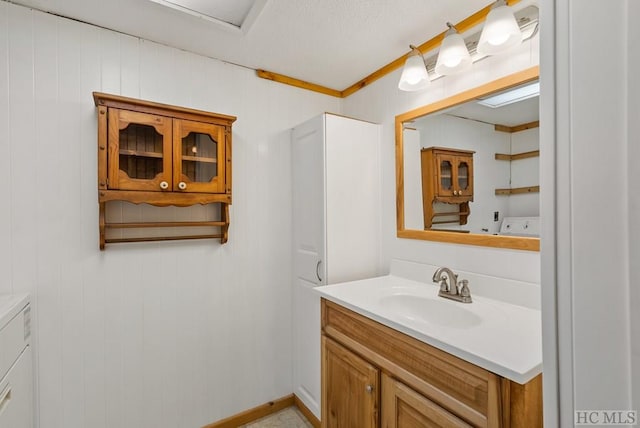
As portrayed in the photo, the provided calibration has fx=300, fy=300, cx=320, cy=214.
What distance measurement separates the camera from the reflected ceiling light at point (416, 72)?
166 cm

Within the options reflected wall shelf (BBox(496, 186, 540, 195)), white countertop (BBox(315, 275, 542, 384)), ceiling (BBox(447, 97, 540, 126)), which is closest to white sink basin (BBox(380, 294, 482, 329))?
white countertop (BBox(315, 275, 542, 384))

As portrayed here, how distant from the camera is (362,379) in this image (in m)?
1.31

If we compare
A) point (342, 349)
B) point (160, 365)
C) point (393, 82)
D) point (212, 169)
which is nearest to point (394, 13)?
point (393, 82)

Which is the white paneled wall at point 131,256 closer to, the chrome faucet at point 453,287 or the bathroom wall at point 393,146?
the bathroom wall at point 393,146

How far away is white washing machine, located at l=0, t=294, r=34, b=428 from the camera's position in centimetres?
A: 114

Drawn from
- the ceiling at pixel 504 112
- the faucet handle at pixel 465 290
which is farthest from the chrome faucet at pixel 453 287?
the ceiling at pixel 504 112

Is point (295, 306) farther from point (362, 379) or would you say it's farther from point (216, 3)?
point (216, 3)

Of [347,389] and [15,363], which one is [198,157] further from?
[347,389]

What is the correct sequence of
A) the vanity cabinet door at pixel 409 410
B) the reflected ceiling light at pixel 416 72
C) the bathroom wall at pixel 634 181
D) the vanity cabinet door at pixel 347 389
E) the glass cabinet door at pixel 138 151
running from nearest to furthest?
the bathroom wall at pixel 634 181, the vanity cabinet door at pixel 409 410, the vanity cabinet door at pixel 347 389, the glass cabinet door at pixel 138 151, the reflected ceiling light at pixel 416 72

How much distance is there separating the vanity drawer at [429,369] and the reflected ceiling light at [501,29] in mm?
1295

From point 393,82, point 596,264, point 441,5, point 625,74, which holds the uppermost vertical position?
A: point 441,5

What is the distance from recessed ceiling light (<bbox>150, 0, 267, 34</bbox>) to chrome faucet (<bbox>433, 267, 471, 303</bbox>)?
62.0 inches

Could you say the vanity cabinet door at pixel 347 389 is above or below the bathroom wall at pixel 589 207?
below

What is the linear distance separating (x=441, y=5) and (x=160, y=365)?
7.99 feet
